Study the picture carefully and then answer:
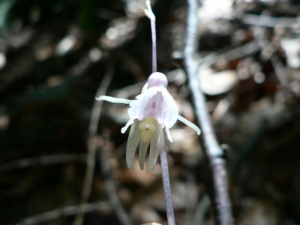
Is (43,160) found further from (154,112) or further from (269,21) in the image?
(269,21)

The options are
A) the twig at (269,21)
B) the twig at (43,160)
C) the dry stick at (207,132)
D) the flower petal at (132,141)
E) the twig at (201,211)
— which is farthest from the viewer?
the twig at (269,21)

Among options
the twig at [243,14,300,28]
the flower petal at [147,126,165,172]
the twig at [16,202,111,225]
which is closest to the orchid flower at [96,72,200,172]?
the flower petal at [147,126,165,172]

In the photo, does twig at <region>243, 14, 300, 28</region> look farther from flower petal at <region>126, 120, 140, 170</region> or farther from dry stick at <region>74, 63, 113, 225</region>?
Result: flower petal at <region>126, 120, 140, 170</region>

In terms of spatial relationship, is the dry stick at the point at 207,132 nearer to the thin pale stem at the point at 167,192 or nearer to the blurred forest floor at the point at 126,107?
the blurred forest floor at the point at 126,107

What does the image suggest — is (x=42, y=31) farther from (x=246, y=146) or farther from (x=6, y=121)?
(x=246, y=146)

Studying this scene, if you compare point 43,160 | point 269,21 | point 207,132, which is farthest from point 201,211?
point 269,21

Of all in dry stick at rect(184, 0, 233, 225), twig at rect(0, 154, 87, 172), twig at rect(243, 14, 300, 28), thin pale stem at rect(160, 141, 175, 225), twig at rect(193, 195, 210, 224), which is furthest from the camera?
twig at rect(243, 14, 300, 28)

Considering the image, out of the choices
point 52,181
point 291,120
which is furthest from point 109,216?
point 291,120

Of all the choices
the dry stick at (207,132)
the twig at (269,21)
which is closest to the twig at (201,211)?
the dry stick at (207,132)
